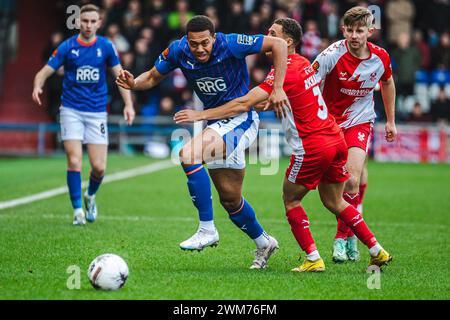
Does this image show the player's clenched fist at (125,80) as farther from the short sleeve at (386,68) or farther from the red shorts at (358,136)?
the short sleeve at (386,68)

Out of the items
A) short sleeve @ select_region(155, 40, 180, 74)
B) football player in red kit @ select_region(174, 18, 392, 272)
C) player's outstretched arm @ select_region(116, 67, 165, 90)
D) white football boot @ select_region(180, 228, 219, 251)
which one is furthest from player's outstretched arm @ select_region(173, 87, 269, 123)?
white football boot @ select_region(180, 228, 219, 251)

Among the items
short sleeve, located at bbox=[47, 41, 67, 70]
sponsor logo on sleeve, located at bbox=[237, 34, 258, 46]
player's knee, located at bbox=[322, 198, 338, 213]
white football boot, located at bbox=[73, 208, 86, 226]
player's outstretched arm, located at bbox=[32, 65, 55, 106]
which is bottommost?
white football boot, located at bbox=[73, 208, 86, 226]

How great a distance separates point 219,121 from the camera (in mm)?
7945

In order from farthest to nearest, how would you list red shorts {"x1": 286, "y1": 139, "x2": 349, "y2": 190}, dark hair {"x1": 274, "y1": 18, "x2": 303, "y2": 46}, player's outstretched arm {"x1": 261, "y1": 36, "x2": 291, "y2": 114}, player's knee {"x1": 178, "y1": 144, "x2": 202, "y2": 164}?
dark hair {"x1": 274, "y1": 18, "x2": 303, "y2": 46} → red shorts {"x1": 286, "y1": 139, "x2": 349, "y2": 190} → player's knee {"x1": 178, "y1": 144, "x2": 202, "y2": 164} → player's outstretched arm {"x1": 261, "y1": 36, "x2": 291, "y2": 114}

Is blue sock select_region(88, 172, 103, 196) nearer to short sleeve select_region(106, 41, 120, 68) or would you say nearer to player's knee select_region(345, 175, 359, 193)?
short sleeve select_region(106, 41, 120, 68)

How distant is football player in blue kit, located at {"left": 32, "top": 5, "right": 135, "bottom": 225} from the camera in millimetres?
11469

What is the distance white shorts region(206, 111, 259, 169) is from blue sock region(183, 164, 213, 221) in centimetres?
16

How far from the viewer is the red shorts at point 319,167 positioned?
777 centimetres

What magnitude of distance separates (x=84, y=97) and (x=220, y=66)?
4.04 meters

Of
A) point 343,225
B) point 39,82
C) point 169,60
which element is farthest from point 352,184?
point 39,82

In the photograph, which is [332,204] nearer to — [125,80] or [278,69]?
[278,69]

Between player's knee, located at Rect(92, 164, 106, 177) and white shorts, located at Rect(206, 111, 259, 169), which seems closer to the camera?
white shorts, located at Rect(206, 111, 259, 169)

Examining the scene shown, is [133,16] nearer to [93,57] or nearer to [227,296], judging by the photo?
[93,57]

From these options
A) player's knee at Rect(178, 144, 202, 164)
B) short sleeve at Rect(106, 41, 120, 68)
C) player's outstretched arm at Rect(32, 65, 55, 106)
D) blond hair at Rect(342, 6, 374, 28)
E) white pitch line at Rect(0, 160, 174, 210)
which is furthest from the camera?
white pitch line at Rect(0, 160, 174, 210)
